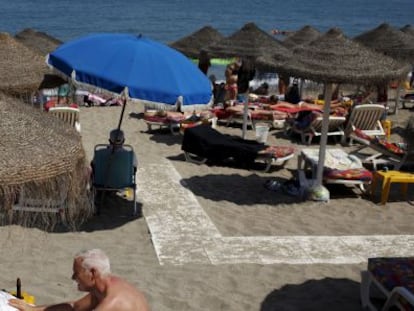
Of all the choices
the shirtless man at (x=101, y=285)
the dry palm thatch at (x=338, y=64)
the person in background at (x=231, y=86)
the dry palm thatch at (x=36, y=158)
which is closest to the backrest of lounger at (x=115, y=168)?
the dry palm thatch at (x=338, y=64)

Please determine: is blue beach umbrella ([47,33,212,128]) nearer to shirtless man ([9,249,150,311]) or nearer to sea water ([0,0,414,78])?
shirtless man ([9,249,150,311])

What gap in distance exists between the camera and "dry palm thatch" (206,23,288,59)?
12.3 m

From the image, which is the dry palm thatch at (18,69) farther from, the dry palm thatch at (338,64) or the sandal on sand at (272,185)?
the sandal on sand at (272,185)

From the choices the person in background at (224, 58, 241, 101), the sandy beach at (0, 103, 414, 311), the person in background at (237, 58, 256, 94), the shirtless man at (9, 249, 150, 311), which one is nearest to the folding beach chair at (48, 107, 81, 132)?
the sandy beach at (0, 103, 414, 311)

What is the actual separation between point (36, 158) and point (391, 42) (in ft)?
46.8

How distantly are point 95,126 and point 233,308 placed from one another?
8.71 metres

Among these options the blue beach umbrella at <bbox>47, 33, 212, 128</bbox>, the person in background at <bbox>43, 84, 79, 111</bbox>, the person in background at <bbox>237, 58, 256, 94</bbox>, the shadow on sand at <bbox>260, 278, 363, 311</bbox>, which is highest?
the blue beach umbrella at <bbox>47, 33, 212, 128</bbox>

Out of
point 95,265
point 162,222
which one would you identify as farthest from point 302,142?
point 95,265

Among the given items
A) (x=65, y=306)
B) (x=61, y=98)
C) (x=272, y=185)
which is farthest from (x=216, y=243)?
(x=61, y=98)

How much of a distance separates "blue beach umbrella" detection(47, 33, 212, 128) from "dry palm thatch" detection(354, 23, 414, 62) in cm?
1019

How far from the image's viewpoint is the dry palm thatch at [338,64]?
310 inches

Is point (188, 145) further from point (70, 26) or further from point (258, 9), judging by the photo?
point (258, 9)

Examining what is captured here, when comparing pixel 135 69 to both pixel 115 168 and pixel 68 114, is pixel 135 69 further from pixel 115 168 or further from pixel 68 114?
pixel 68 114

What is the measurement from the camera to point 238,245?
676 centimetres
